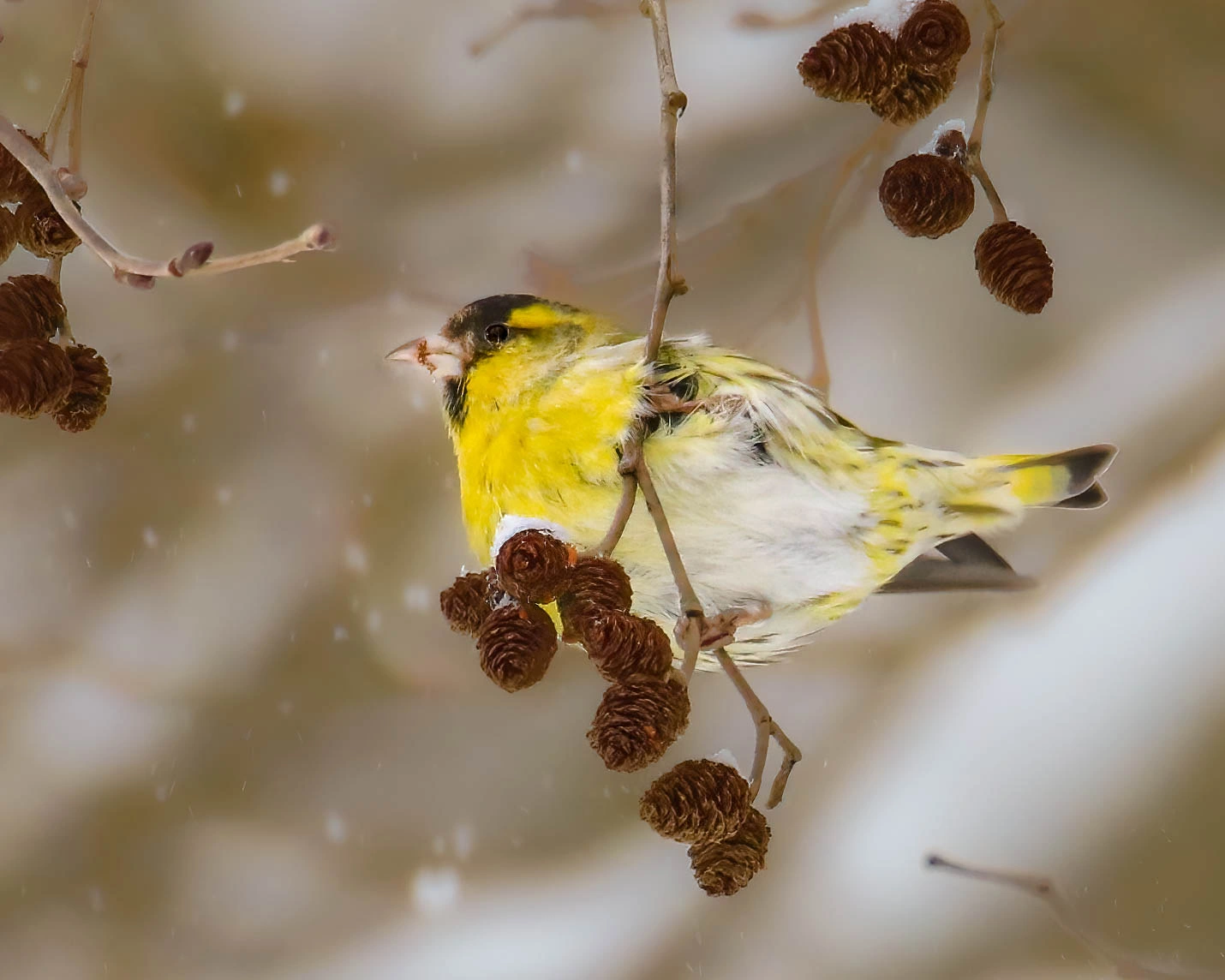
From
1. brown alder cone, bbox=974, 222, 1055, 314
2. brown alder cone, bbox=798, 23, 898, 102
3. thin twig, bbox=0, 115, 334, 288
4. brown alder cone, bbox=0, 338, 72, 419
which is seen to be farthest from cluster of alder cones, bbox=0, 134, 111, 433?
brown alder cone, bbox=974, 222, 1055, 314

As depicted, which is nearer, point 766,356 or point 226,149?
point 766,356

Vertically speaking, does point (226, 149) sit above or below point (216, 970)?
above

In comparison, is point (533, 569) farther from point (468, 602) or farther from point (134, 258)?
point (134, 258)

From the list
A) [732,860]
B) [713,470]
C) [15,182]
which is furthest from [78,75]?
[732,860]

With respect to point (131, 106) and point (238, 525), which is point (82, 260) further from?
point (238, 525)

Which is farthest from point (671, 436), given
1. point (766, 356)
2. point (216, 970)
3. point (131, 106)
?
point (216, 970)
